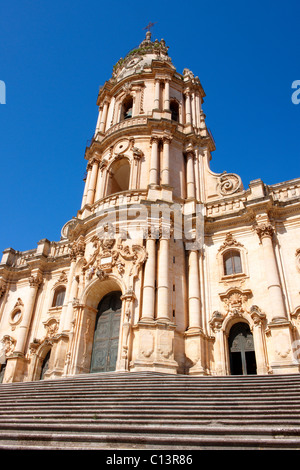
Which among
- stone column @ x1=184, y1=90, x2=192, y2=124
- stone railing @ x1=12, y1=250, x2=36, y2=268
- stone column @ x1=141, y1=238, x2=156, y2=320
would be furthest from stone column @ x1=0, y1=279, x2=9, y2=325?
stone column @ x1=184, y1=90, x2=192, y2=124

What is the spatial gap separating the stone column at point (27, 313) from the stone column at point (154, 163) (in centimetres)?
1094

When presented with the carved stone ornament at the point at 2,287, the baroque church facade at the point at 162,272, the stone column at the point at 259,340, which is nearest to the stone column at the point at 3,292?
the carved stone ornament at the point at 2,287

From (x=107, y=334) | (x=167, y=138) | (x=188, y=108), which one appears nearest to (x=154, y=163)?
(x=167, y=138)

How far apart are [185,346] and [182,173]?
37.0 feet

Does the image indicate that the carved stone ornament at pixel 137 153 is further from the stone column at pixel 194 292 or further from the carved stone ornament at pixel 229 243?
the carved stone ornament at pixel 229 243

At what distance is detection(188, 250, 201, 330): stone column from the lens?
57.8 feet

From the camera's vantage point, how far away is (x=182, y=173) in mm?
23469

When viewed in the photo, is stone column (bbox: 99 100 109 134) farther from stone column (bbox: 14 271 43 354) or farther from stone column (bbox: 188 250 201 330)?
stone column (bbox: 188 250 201 330)

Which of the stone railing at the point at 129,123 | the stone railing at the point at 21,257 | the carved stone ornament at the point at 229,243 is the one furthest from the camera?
the stone railing at the point at 21,257

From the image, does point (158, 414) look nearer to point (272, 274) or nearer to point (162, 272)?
point (162, 272)

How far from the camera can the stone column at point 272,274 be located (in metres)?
16.3

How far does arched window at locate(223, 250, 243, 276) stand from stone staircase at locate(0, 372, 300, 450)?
8.07 meters

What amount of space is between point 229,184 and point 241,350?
33.2 ft

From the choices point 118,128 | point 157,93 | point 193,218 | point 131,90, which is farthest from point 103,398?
point 131,90
